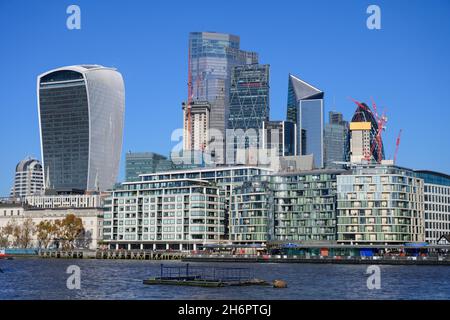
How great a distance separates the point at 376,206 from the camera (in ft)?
641

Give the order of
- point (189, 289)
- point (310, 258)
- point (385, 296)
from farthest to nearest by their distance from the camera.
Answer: point (310, 258)
point (189, 289)
point (385, 296)

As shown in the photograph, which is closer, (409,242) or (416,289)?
(416,289)

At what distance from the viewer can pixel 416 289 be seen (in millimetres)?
83938

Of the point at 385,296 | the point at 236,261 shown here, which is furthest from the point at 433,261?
the point at 385,296

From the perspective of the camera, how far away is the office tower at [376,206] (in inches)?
7663

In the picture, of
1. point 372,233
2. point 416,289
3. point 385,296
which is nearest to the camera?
point 385,296

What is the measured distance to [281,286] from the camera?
8294 centimetres

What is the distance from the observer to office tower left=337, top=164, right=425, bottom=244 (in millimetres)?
194637

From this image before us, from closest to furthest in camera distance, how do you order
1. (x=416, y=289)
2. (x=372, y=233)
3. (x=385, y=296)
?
(x=385, y=296) → (x=416, y=289) → (x=372, y=233)

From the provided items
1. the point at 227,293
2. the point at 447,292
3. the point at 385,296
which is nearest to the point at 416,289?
the point at 447,292
